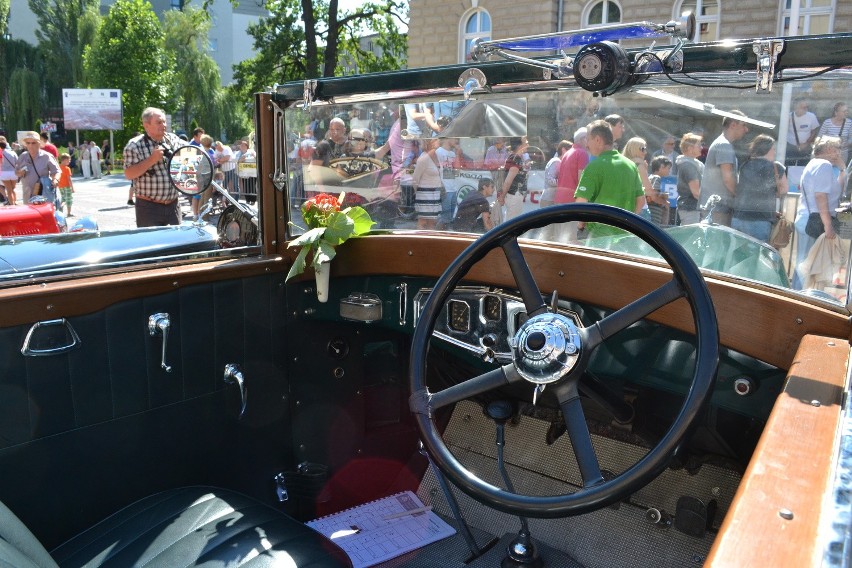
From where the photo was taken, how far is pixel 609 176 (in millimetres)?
1951

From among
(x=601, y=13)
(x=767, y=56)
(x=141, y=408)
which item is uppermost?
(x=601, y=13)

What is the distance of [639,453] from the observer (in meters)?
2.36

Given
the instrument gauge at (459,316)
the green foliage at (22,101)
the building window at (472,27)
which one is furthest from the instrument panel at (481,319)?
the green foliage at (22,101)

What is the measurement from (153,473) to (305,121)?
1.20 m

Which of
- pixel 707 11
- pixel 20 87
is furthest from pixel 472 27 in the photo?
pixel 20 87

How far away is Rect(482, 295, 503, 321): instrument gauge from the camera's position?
209 cm

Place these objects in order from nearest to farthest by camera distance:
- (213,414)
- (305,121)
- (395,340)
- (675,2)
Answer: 1. (213,414)
2. (305,121)
3. (395,340)
4. (675,2)

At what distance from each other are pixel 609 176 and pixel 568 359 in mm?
606

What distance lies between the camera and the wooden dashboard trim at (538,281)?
1.64 metres

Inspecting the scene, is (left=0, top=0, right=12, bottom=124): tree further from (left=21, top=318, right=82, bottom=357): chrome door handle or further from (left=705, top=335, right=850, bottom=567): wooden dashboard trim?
(left=705, top=335, right=850, bottom=567): wooden dashboard trim

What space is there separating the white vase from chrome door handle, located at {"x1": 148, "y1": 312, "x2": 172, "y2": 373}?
0.49 meters

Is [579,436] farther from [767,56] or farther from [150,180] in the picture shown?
[150,180]

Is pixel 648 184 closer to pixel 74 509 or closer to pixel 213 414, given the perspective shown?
pixel 213 414

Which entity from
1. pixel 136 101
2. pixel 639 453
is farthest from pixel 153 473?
pixel 136 101
